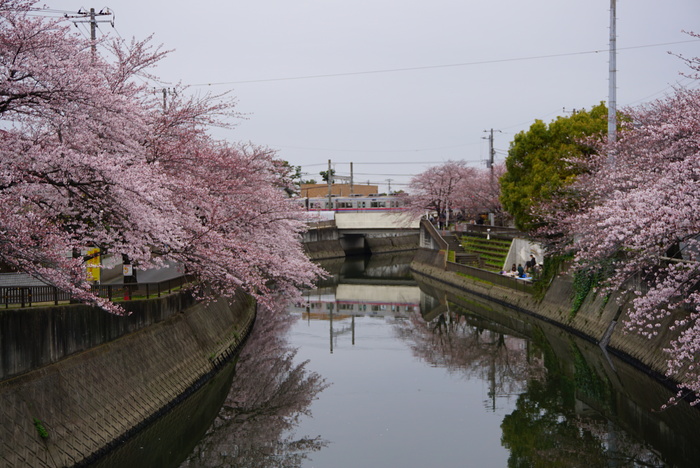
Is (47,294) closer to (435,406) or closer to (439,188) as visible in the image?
(435,406)

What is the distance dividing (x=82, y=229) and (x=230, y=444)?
22.0 feet

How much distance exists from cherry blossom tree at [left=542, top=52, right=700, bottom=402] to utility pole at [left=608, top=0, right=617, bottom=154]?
63 centimetres

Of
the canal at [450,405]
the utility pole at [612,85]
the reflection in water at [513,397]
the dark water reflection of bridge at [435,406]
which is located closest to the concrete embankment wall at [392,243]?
the reflection in water at [513,397]

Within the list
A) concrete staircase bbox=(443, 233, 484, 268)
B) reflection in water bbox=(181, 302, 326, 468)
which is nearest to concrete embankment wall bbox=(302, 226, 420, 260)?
concrete staircase bbox=(443, 233, 484, 268)

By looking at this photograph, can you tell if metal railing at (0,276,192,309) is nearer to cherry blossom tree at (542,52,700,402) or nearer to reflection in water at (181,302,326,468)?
reflection in water at (181,302,326,468)

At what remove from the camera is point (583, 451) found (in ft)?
51.2

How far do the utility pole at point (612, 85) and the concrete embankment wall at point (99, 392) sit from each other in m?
16.7

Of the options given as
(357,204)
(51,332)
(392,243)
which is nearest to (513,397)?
(51,332)

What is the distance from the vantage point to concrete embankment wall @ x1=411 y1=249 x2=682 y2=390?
20.0 m

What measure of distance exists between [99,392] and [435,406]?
9.77 metres

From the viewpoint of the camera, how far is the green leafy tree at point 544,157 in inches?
1148

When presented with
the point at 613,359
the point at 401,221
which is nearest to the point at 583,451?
the point at 613,359

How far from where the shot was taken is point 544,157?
103ft

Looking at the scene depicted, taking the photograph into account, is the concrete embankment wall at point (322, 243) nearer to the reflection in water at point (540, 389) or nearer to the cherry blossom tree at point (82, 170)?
the reflection in water at point (540, 389)
